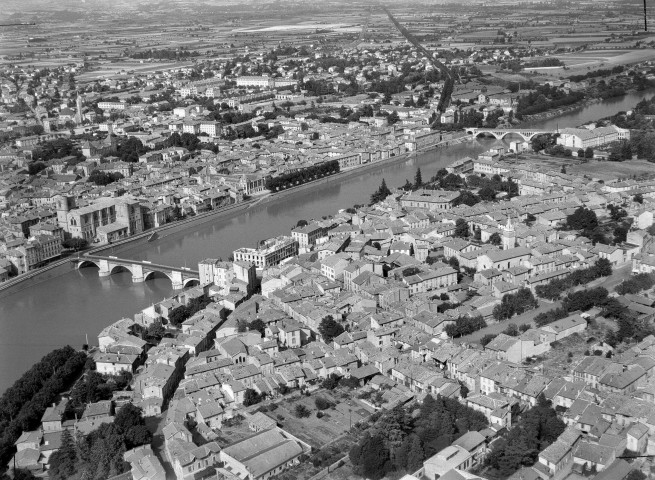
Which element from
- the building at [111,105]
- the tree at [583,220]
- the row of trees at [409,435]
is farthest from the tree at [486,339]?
the building at [111,105]

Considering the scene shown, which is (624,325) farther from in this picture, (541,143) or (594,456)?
(541,143)

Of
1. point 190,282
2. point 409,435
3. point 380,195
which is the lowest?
point 380,195

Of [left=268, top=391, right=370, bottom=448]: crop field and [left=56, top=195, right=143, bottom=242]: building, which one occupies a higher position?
[left=268, top=391, right=370, bottom=448]: crop field

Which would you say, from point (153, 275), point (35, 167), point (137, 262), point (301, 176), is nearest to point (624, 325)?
point (153, 275)

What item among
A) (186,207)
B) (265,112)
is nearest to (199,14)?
(265,112)

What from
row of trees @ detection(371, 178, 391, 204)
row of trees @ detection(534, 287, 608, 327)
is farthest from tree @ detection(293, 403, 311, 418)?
row of trees @ detection(371, 178, 391, 204)

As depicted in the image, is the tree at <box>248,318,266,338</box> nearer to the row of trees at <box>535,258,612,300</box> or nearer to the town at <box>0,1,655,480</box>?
the town at <box>0,1,655,480</box>

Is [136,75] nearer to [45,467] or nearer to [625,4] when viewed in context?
[625,4]
